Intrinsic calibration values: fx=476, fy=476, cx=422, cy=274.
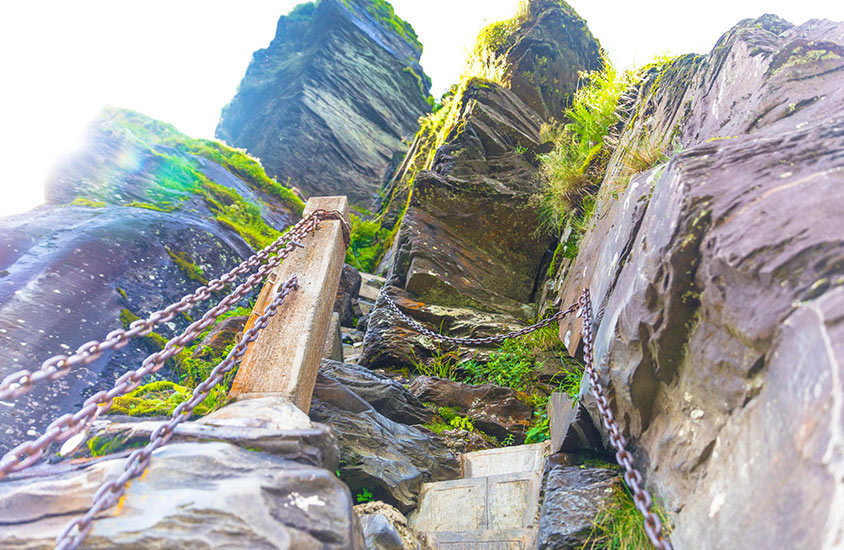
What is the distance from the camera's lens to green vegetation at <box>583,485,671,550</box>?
2266 mm

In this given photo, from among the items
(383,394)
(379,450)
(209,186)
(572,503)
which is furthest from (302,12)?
(572,503)

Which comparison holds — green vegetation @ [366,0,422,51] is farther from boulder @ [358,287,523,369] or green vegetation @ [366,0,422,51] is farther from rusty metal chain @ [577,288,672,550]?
rusty metal chain @ [577,288,672,550]

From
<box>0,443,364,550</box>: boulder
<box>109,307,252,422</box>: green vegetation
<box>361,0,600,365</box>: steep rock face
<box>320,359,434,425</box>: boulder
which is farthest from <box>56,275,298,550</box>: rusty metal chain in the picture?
<box>361,0,600,365</box>: steep rock face

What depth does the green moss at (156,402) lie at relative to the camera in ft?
9.47

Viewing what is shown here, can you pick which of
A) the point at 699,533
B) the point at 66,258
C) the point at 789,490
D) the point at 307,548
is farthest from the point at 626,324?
the point at 66,258

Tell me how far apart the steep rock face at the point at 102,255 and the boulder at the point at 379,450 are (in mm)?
2177

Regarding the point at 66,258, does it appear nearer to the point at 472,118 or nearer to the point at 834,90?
the point at 834,90

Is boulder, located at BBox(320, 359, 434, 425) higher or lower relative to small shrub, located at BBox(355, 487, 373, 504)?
higher

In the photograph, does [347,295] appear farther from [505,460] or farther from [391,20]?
[391,20]

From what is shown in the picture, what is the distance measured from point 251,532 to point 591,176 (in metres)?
5.77

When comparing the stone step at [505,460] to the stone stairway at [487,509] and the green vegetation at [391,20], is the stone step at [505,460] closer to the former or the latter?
the stone stairway at [487,509]

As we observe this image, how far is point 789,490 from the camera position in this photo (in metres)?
1.31

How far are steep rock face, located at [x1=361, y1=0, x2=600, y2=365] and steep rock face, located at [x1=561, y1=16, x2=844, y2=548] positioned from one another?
13.0 feet

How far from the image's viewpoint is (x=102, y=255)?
5.53 meters
